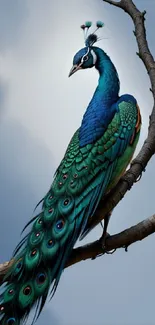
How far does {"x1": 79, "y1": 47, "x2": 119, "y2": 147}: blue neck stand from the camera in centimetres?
531

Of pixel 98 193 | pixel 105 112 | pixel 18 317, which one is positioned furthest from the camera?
pixel 105 112

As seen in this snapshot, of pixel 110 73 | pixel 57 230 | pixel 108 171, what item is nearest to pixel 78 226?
pixel 57 230

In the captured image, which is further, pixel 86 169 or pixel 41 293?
pixel 86 169

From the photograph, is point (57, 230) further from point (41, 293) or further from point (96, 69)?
point (96, 69)

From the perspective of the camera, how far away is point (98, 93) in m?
5.71

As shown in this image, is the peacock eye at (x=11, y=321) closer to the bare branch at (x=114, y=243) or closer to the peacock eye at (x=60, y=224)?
the bare branch at (x=114, y=243)

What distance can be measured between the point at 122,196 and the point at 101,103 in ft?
2.48

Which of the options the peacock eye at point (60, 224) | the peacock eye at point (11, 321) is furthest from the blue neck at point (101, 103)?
the peacock eye at point (11, 321)

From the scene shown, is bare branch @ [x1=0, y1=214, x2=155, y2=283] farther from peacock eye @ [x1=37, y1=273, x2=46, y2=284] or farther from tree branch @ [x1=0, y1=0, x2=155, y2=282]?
peacock eye @ [x1=37, y1=273, x2=46, y2=284]

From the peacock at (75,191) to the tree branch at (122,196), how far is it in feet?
0.23

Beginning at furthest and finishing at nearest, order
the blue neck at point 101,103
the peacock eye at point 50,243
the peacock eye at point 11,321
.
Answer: the blue neck at point 101,103, the peacock eye at point 50,243, the peacock eye at point 11,321

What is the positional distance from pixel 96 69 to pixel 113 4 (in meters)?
1.12

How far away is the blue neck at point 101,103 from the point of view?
17.4ft

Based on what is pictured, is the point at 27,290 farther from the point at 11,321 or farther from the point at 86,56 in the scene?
the point at 86,56
